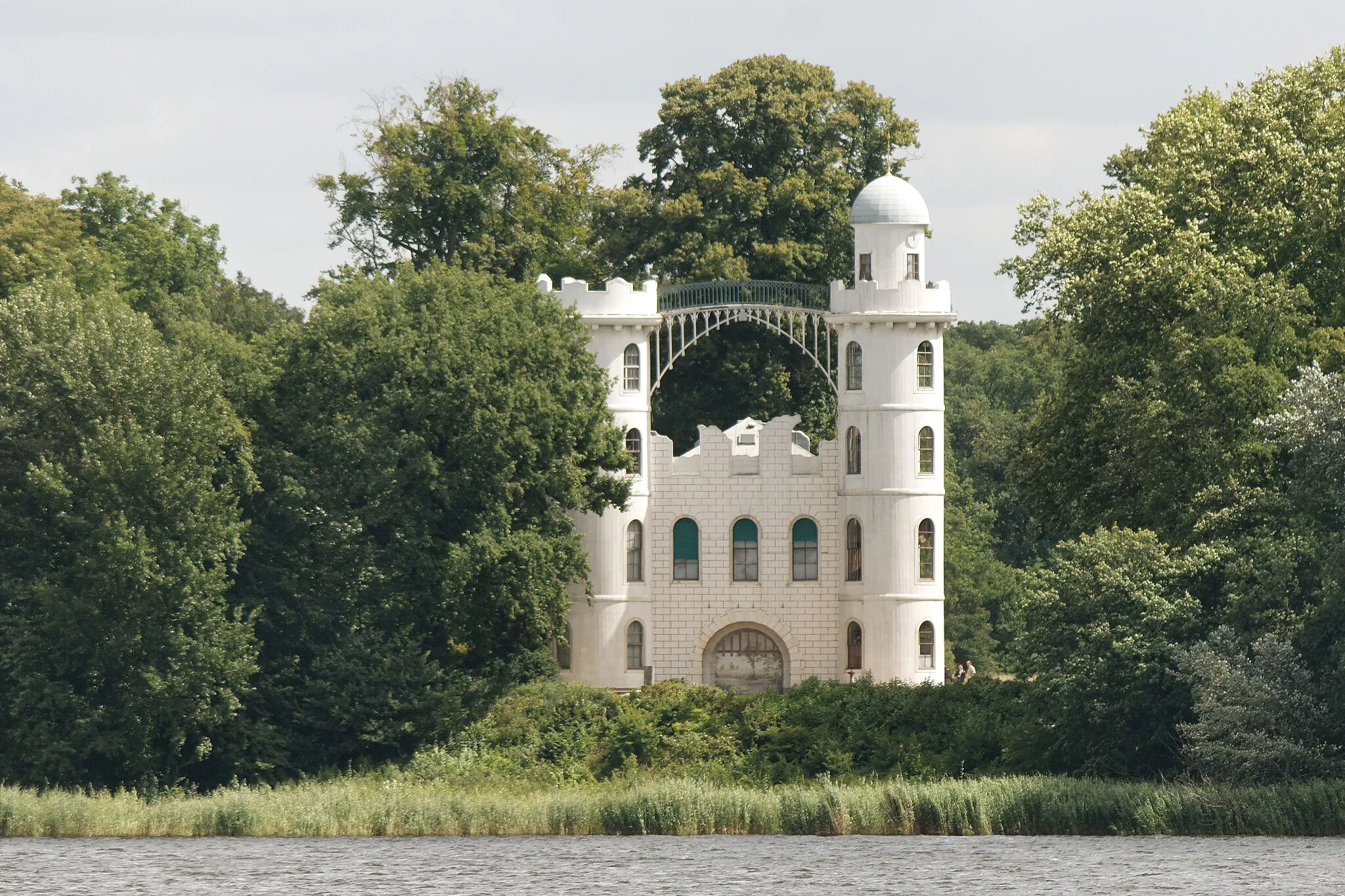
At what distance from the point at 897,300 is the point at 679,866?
23.4 m

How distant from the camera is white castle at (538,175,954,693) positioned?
71000mm

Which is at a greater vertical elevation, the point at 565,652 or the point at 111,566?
the point at 111,566

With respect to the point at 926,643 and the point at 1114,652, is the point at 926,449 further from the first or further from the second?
the point at 1114,652

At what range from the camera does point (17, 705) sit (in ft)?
202

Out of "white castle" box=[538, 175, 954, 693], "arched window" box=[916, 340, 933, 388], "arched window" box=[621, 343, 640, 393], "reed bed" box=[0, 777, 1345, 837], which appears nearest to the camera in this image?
"reed bed" box=[0, 777, 1345, 837]

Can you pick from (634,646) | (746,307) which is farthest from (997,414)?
(634,646)

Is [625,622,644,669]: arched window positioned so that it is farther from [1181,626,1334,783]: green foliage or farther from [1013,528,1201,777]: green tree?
[1181,626,1334,783]: green foliage

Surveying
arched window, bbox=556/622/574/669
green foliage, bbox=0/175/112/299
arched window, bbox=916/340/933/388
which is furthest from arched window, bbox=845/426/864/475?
green foliage, bbox=0/175/112/299

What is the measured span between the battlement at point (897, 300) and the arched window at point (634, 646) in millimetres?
9327

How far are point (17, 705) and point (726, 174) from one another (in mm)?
26426

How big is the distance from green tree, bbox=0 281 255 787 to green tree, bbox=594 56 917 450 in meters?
18.8

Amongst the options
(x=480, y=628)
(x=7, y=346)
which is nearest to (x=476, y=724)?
(x=480, y=628)

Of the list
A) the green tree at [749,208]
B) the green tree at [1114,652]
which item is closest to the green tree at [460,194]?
the green tree at [749,208]

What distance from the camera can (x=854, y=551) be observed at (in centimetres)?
7175
